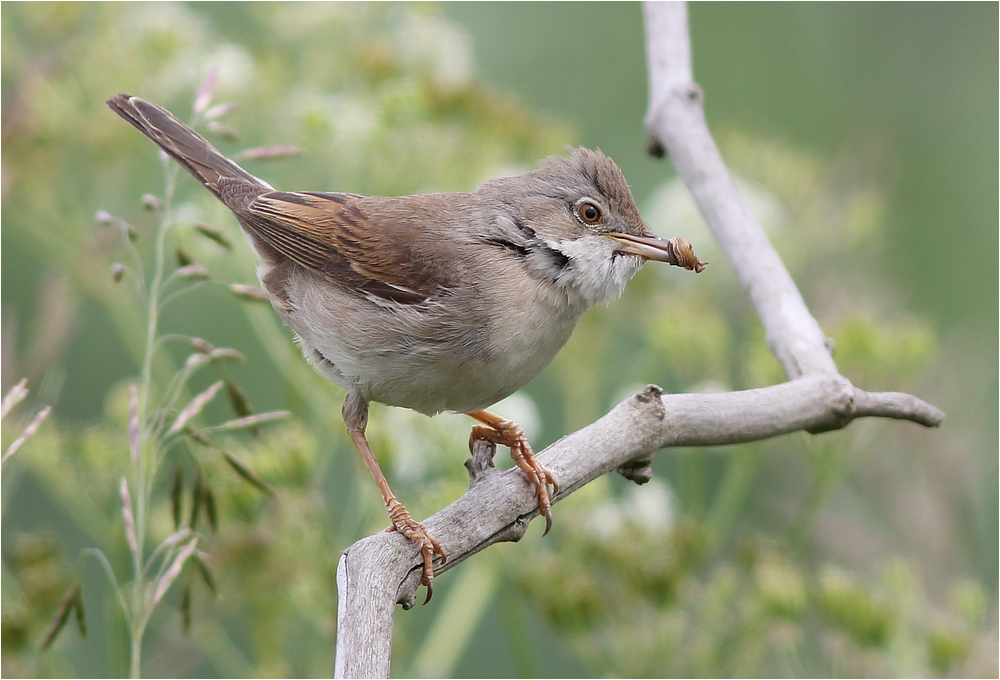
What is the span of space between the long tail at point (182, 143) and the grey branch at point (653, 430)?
146 cm

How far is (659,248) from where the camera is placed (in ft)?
10.2

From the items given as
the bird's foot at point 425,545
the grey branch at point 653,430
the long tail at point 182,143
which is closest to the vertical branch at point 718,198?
the grey branch at point 653,430

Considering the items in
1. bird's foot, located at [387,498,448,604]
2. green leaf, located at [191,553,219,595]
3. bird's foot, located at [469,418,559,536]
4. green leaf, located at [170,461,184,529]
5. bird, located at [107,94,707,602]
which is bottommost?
green leaf, located at [191,553,219,595]

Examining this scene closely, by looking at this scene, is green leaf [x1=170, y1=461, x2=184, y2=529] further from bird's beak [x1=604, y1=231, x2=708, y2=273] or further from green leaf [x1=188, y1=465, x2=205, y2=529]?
bird's beak [x1=604, y1=231, x2=708, y2=273]

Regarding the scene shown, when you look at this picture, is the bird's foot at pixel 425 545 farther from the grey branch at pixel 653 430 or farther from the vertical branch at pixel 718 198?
the vertical branch at pixel 718 198

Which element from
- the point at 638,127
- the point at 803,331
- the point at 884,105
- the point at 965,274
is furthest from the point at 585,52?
the point at 803,331

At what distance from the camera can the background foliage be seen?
321cm

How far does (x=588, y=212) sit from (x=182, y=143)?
1.42 m

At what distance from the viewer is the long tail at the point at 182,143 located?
349 cm

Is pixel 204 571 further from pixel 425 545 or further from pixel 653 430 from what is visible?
pixel 653 430

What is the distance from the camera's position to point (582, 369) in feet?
13.3

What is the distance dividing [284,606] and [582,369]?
1.42 meters

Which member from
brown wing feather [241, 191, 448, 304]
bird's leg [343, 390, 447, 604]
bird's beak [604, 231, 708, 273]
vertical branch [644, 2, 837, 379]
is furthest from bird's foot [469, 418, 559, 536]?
vertical branch [644, 2, 837, 379]

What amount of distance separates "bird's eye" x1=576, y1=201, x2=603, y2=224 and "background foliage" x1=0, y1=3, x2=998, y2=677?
68 cm
